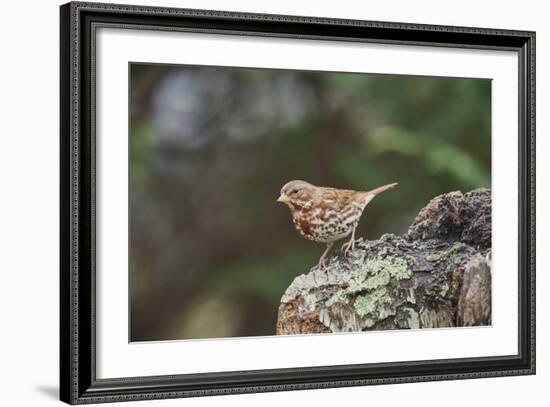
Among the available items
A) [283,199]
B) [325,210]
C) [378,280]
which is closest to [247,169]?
[283,199]

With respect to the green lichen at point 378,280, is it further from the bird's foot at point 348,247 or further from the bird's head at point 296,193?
the bird's head at point 296,193

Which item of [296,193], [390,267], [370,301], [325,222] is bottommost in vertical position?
[370,301]

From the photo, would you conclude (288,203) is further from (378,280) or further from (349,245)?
(378,280)

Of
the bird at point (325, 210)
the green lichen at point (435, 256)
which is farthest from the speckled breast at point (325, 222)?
the green lichen at point (435, 256)

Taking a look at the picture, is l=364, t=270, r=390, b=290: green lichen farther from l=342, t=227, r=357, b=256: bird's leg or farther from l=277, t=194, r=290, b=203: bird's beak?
l=277, t=194, r=290, b=203: bird's beak

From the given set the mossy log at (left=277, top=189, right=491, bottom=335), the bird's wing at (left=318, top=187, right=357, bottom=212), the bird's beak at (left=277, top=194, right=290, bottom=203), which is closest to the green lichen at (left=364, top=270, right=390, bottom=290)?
the mossy log at (left=277, top=189, right=491, bottom=335)

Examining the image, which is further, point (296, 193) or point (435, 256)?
point (435, 256)
